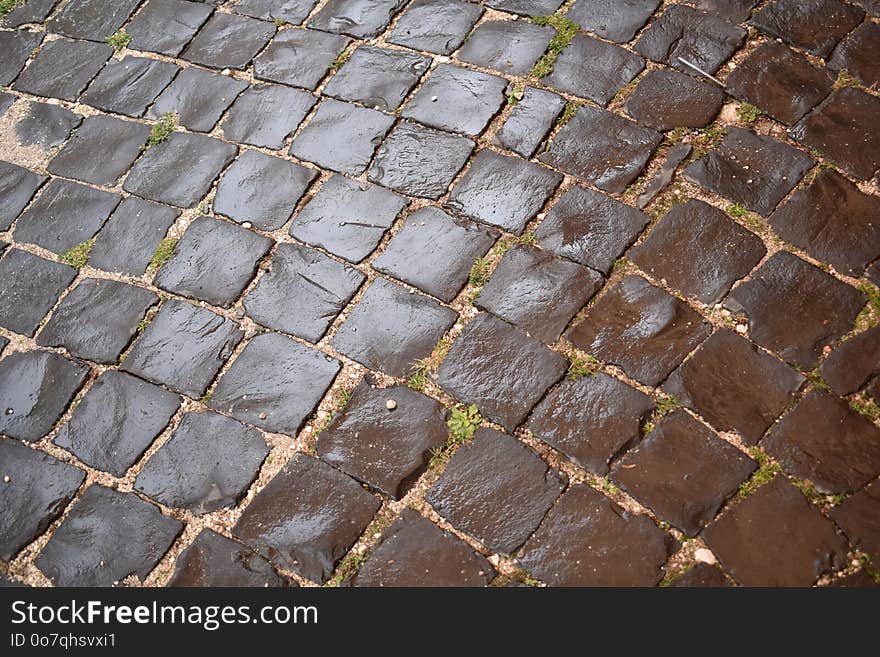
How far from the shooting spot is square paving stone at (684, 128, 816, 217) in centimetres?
341

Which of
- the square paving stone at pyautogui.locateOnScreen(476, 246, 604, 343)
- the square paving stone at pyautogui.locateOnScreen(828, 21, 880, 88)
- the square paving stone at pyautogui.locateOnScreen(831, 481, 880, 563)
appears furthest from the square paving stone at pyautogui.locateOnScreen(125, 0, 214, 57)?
the square paving stone at pyautogui.locateOnScreen(831, 481, 880, 563)

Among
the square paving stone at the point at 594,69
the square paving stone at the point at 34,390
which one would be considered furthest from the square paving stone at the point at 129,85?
the square paving stone at the point at 594,69

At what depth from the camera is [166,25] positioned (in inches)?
181

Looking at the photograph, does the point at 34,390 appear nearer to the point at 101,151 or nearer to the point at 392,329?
the point at 101,151

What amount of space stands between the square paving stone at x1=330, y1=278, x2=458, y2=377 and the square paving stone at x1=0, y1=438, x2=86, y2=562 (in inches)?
48.2

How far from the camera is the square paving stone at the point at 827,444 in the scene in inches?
110

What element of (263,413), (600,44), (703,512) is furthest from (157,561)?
(600,44)

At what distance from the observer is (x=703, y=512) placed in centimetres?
279

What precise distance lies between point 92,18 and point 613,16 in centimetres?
309

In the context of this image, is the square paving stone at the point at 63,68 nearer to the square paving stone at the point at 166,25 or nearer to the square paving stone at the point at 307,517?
the square paving stone at the point at 166,25

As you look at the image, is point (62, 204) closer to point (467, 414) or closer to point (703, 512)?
point (467, 414)

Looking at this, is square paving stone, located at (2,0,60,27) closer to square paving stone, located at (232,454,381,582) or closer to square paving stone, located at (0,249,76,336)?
square paving stone, located at (0,249,76,336)

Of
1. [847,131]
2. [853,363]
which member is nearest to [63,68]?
[847,131]

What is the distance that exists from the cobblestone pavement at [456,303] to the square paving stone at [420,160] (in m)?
0.02
